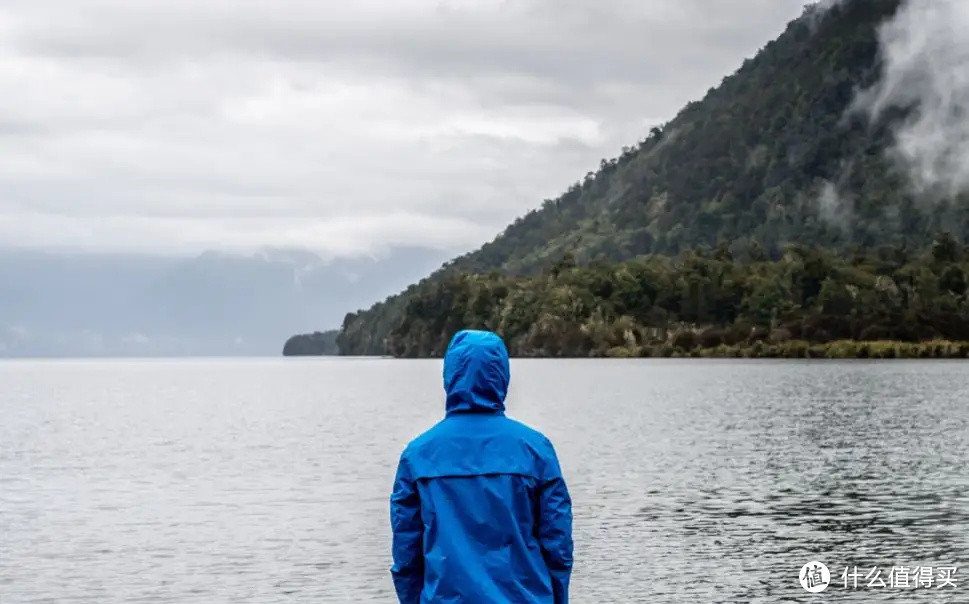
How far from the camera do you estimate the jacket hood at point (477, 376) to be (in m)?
10.5

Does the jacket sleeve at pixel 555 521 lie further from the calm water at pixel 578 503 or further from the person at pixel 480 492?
the calm water at pixel 578 503

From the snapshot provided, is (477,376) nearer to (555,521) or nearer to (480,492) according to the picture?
(480,492)

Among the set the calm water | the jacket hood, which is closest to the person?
the jacket hood

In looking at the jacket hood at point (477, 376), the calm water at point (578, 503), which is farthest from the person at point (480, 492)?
the calm water at point (578, 503)

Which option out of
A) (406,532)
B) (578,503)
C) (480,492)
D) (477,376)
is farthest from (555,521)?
(578,503)

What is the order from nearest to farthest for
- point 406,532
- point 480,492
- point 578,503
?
point 480,492
point 406,532
point 578,503

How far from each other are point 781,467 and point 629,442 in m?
20.1

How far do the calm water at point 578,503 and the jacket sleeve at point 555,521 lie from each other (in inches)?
968

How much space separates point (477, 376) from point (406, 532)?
1298mm

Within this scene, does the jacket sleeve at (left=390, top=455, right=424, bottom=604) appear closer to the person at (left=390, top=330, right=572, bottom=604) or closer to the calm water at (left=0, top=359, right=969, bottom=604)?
the person at (left=390, top=330, right=572, bottom=604)

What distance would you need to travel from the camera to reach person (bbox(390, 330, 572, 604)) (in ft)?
34.5

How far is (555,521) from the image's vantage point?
34.7 ft

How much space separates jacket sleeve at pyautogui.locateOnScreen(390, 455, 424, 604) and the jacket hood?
0.63m

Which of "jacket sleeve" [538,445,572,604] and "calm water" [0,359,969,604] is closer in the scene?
"jacket sleeve" [538,445,572,604]
